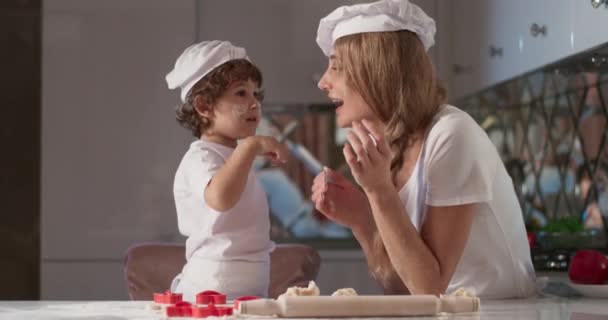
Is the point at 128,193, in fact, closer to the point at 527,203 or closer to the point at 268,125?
the point at 268,125

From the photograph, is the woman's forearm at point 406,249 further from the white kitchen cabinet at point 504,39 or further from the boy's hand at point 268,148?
the white kitchen cabinet at point 504,39

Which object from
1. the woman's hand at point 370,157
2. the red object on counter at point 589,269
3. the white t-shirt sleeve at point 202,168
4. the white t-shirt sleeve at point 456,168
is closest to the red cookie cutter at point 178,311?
the woman's hand at point 370,157

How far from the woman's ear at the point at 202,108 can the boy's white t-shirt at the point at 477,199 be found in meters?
0.67

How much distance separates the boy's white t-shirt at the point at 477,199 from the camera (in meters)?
1.55

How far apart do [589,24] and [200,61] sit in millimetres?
800

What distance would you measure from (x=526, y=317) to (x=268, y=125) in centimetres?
261

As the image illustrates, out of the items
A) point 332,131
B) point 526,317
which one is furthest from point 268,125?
point 526,317

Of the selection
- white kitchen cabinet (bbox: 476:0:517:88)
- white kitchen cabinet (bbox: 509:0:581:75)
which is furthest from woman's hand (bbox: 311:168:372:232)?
white kitchen cabinet (bbox: 476:0:517:88)

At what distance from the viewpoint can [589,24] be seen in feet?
7.12

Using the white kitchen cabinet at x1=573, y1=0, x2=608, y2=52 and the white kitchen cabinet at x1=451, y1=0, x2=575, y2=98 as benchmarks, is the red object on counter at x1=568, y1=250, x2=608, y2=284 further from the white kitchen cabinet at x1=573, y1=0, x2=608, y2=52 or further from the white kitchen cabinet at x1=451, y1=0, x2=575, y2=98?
the white kitchen cabinet at x1=451, y1=0, x2=575, y2=98

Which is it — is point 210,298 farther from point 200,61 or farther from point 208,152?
point 200,61

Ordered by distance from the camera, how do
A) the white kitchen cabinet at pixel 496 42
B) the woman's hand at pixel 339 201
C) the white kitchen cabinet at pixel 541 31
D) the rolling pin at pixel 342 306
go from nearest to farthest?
the rolling pin at pixel 342 306, the woman's hand at pixel 339 201, the white kitchen cabinet at pixel 541 31, the white kitchen cabinet at pixel 496 42

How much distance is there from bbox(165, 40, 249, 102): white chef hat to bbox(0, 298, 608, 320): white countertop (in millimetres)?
817
